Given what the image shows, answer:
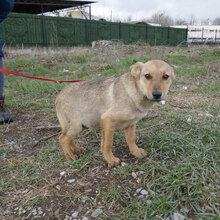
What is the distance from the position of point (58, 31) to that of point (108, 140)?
59.6 ft

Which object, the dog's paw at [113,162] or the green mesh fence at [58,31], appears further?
the green mesh fence at [58,31]

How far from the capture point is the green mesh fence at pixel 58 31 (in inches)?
625

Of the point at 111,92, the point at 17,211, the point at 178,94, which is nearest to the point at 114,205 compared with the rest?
the point at 17,211

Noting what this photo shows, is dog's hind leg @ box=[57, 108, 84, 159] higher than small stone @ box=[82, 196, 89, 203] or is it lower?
higher

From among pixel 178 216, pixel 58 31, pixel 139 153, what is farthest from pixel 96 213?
pixel 58 31

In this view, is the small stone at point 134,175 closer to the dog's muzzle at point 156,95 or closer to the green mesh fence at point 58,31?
the dog's muzzle at point 156,95

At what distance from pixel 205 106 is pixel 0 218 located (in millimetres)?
4117

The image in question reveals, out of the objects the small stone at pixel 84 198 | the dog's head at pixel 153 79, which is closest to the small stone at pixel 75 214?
the small stone at pixel 84 198

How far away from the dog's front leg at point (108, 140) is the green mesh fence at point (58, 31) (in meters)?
10.2

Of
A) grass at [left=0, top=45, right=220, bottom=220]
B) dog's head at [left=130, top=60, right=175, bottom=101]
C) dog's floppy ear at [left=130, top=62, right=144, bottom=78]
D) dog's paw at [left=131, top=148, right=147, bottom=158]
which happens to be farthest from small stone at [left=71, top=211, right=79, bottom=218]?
dog's floppy ear at [left=130, top=62, right=144, bottom=78]

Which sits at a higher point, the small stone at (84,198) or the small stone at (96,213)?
the small stone at (84,198)

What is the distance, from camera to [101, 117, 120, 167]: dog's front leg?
8.84 feet

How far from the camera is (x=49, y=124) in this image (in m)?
4.19

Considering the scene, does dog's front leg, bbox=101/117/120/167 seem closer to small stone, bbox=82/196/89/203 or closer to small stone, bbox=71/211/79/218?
small stone, bbox=82/196/89/203
